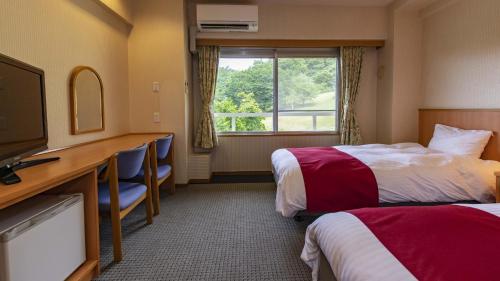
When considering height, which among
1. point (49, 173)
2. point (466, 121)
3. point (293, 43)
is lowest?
point (49, 173)

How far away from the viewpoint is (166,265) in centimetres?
218

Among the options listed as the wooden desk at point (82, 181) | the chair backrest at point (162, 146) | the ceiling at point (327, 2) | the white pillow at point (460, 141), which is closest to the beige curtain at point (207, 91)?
the ceiling at point (327, 2)

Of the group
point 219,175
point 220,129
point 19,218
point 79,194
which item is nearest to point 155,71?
point 220,129

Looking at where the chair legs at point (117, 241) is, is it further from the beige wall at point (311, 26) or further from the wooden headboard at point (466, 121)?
the wooden headboard at point (466, 121)

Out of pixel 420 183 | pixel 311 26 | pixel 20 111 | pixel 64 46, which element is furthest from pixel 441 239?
pixel 311 26

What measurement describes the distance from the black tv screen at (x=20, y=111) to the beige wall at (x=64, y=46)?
41cm

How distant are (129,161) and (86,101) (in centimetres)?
111

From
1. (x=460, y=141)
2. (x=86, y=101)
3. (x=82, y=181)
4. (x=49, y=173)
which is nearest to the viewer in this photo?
(x=49, y=173)

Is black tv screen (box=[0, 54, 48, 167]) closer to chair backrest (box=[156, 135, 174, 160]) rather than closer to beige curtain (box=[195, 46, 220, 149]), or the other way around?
chair backrest (box=[156, 135, 174, 160])

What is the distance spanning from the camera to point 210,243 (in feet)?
8.27

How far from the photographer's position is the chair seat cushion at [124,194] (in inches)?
87.1

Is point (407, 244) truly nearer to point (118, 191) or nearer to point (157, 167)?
point (118, 191)

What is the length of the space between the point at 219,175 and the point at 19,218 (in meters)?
3.56

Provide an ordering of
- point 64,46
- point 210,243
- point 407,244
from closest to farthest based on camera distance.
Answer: point 407,244, point 210,243, point 64,46
